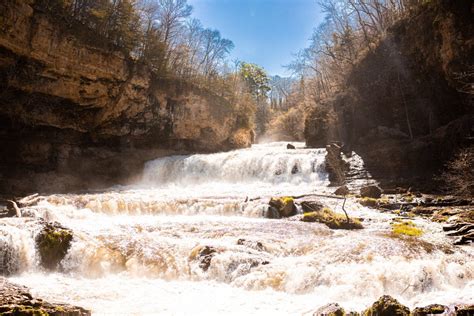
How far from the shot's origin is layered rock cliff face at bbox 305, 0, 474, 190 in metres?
19.2

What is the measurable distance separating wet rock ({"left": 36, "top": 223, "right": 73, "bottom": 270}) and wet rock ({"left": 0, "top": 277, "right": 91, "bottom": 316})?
350 cm

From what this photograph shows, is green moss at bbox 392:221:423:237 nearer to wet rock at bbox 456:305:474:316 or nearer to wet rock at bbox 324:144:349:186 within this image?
wet rock at bbox 456:305:474:316

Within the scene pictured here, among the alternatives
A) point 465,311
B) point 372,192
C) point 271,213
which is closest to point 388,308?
point 465,311

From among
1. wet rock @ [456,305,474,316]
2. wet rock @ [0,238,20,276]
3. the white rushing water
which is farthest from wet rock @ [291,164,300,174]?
wet rock @ [456,305,474,316]

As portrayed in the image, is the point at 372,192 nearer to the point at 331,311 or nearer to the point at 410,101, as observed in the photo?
the point at 410,101

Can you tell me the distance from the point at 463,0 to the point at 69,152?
85.3ft

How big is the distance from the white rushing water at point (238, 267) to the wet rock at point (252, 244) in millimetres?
49

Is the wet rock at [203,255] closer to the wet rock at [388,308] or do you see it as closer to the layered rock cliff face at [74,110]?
the wet rock at [388,308]

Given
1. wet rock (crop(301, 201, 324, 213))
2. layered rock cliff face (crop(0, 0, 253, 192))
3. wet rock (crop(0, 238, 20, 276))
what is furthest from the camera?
layered rock cliff face (crop(0, 0, 253, 192))

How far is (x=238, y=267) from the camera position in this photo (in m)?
8.16

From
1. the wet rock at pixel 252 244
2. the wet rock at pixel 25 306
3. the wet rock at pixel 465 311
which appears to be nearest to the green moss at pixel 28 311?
the wet rock at pixel 25 306

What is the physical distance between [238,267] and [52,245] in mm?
4542

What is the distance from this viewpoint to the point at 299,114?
46.6 m

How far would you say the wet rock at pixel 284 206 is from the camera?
14699 mm
